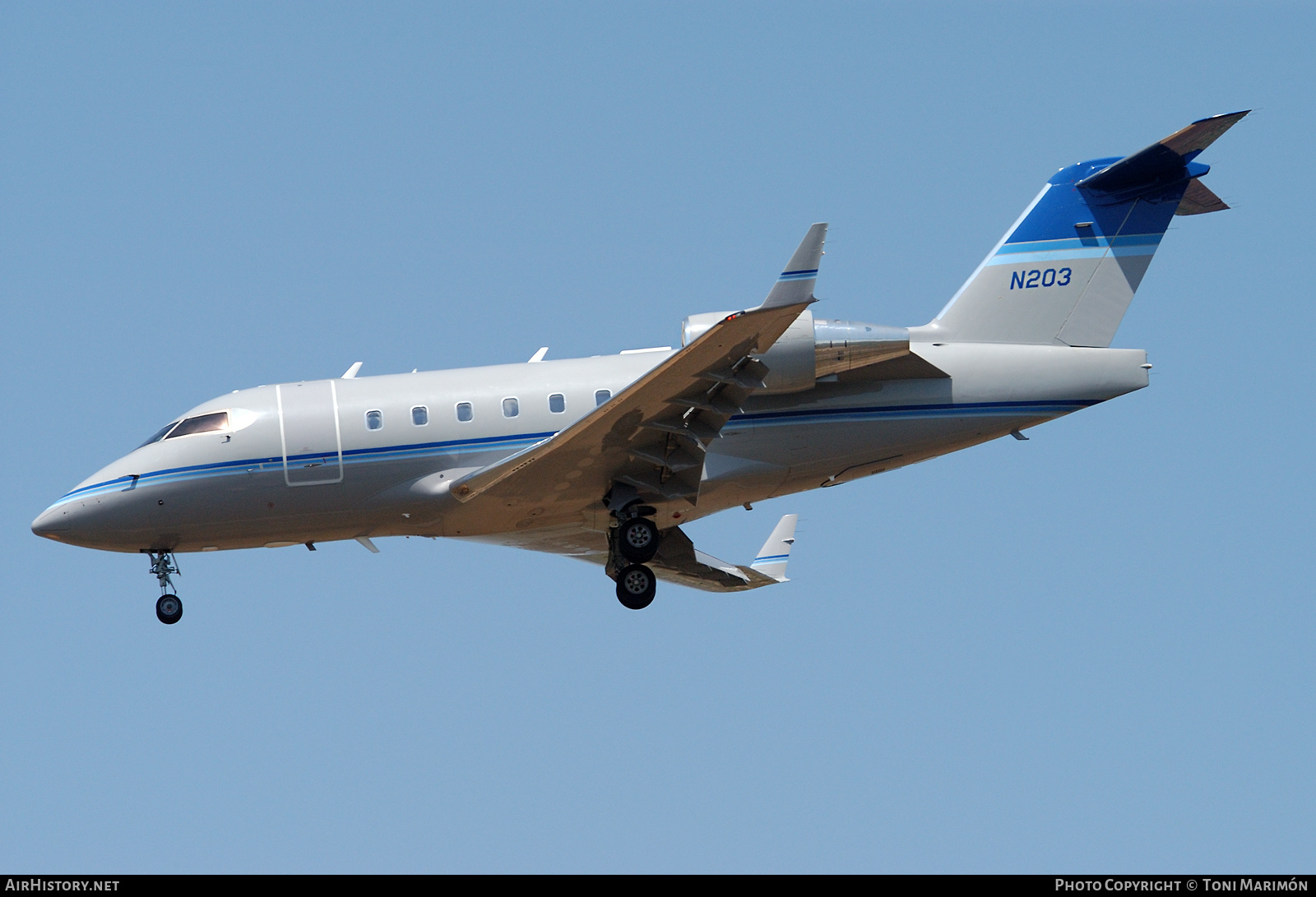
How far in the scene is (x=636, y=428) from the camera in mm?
22438

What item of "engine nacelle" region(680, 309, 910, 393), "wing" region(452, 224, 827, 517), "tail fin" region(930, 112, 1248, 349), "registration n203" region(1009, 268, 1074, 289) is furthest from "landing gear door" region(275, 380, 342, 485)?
"registration n203" region(1009, 268, 1074, 289)

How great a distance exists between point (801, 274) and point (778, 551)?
10.5 metres

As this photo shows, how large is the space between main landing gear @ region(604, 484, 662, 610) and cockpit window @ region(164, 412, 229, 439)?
617 cm

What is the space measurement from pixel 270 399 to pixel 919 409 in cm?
1019

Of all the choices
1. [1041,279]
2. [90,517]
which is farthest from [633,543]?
[90,517]

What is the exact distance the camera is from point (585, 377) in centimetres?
2409

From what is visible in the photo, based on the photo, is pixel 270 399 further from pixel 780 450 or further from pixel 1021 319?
pixel 1021 319

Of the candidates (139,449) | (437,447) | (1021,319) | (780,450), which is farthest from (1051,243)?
(139,449)

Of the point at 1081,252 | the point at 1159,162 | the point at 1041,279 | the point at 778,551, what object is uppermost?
the point at 1159,162

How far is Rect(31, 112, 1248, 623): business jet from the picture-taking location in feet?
76.5

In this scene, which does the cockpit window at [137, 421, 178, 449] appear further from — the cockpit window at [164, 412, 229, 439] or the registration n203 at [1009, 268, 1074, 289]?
the registration n203 at [1009, 268, 1074, 289]

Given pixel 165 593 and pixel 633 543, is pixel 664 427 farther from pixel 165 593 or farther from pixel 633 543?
pixel 165 593
